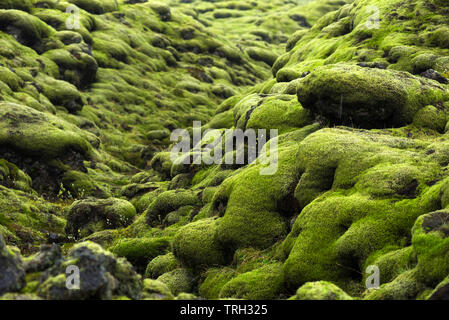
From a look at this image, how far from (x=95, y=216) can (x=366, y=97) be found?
991 inches

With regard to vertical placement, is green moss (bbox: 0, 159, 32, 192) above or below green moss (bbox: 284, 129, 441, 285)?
below

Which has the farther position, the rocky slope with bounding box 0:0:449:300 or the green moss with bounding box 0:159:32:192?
the green moss with bounding box 0:159:32:192

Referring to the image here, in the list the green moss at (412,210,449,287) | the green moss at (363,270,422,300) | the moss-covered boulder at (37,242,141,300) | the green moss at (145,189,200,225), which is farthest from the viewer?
the green moss at (145,189,200,225)

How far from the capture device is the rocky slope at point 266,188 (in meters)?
12.8

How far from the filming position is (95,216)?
1406 inches

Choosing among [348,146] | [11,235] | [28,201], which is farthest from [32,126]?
[348,146]

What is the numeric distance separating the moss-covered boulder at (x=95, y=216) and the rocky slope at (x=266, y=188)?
0.41ft

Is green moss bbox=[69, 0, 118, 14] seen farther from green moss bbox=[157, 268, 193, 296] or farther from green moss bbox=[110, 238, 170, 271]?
green moss bbox=[157, 268, 193, 296]

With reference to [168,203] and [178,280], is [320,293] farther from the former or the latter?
[168,203]

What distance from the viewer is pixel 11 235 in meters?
31.1

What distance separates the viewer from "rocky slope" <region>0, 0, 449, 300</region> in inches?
506

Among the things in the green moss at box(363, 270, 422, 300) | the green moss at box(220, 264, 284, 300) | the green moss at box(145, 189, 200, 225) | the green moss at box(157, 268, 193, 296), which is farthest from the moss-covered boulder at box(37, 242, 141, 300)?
the green moss at box(145, 189, 200, 225)

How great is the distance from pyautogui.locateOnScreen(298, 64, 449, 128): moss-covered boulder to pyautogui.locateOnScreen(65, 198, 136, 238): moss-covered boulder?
19.8 m
